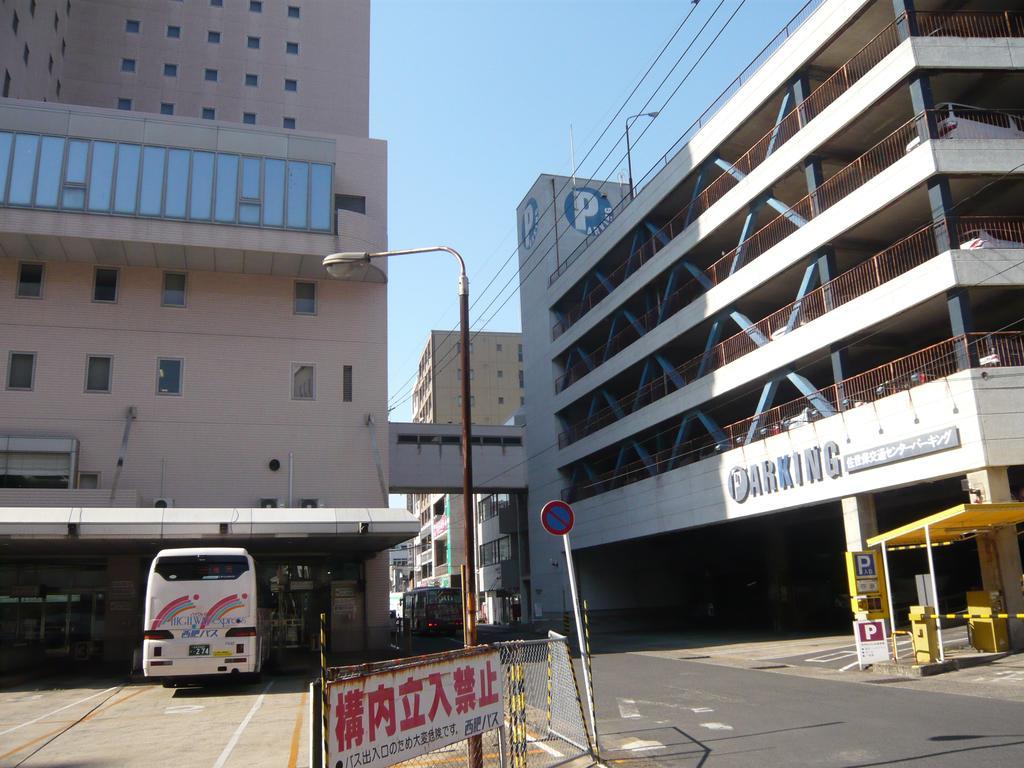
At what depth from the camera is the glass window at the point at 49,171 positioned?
31.3m

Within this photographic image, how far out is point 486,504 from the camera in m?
73.9

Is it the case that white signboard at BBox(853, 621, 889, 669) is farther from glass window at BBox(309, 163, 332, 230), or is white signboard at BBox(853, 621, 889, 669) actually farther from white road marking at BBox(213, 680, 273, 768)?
glass window at BBox(309, 163, 332, 230)

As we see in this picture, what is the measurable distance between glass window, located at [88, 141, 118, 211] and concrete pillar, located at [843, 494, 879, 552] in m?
29.0

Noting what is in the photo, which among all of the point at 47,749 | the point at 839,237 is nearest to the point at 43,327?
the point at 47,749

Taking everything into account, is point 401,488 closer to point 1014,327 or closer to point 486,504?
point 486,504

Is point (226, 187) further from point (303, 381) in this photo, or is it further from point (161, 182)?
point (303, 381)

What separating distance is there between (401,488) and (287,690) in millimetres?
34884

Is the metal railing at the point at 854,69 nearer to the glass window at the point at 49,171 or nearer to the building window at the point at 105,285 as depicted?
the building window at the point at 105,285

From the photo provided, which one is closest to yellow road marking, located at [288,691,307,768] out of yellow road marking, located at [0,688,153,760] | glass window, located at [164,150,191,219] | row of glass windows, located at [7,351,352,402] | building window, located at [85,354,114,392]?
yellow road marking, located at [0,688,153,760]

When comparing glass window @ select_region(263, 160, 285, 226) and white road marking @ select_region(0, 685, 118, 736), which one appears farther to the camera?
glass window @ select_region(263, 160, 285, 226)

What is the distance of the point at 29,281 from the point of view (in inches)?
1297

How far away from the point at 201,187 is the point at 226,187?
3.11 ft

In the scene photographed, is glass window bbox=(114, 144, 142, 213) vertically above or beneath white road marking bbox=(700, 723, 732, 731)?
above

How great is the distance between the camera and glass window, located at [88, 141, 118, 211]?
31.8 metres
